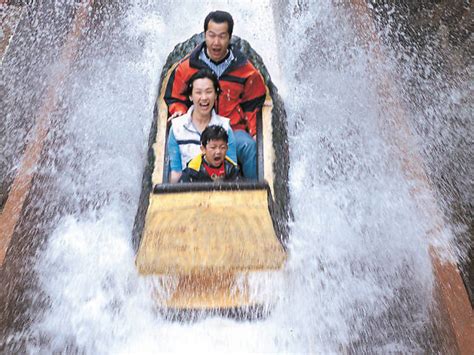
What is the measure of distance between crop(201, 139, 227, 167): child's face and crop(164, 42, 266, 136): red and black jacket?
639 millimetres

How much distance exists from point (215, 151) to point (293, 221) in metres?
1.02

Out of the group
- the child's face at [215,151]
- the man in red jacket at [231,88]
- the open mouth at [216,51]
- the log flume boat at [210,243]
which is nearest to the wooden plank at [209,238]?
the log flume boat at [210,243]

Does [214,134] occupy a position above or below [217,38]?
below

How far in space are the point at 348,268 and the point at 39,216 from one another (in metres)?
2.11

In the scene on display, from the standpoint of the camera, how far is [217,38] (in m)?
3.05

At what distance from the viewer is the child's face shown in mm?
2660

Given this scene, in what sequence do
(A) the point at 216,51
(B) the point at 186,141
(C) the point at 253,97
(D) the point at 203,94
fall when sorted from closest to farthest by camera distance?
(D) the point at 203,94, (B) the point at 186,141, (A) the point at 216,51, (C) the point at 253,97

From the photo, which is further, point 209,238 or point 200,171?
point 200,171

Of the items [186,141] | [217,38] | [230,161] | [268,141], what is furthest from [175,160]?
[217,38]

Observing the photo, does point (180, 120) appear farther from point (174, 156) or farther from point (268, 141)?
point (268, 141)

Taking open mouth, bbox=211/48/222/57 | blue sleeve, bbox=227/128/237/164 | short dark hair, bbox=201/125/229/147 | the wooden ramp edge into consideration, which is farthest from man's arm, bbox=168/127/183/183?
the wooden ramp edge

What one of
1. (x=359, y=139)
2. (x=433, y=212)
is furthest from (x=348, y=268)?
(x=359, y=139)

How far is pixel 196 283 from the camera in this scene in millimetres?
2771

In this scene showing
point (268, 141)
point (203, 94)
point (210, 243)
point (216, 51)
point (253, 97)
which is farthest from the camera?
point (253, 97)
